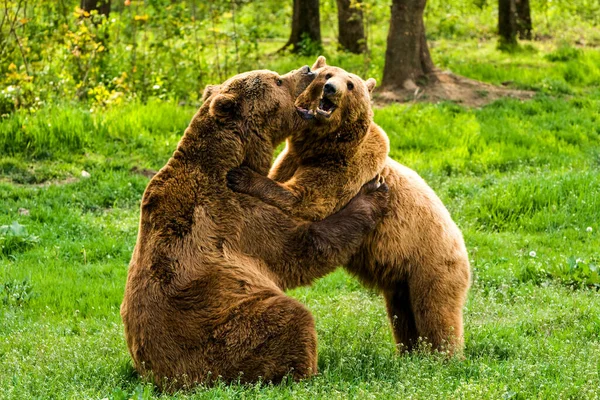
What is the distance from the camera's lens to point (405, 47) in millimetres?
14547

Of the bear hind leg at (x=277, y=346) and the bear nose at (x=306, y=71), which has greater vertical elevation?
the bear nose at (x=306, y=71)

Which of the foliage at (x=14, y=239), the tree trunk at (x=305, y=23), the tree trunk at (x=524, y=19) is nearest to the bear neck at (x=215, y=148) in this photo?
the foliage at (x=14, y=239)

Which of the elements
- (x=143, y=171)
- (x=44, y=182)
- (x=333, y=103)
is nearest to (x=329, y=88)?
(x=333, y=103)

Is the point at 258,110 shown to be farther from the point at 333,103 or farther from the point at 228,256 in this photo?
the point at 228,256

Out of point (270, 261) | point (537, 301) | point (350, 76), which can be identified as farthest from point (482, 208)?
point (270, 261)

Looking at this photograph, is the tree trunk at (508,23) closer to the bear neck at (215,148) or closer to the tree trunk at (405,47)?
the tree trunk at (405,47)

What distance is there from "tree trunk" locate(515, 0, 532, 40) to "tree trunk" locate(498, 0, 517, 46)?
2.96 feet

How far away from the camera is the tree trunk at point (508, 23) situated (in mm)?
19203

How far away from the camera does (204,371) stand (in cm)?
573

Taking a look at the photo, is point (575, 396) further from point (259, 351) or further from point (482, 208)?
point (482, 208)

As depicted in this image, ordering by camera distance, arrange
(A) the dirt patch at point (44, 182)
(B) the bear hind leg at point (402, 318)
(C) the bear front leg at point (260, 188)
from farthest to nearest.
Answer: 1. (A) the dirt patch at point (44, 182)
2. (B) the bear hind leg at point (402, 318)
3. (C) the bear front leg at point (260, 188)

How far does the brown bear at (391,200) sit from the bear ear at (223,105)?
538 millimetres

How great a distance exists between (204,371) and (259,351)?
38cm

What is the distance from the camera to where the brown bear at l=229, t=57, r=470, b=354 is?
6.49 m
